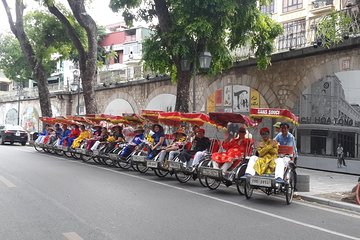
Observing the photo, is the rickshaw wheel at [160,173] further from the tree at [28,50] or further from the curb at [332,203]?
the tree at [28,50]

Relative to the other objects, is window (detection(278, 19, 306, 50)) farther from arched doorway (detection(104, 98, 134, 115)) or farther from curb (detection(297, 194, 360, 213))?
arched doorway (detection(104, 98, 134, 115))

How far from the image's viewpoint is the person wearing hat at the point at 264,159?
9.45 metres

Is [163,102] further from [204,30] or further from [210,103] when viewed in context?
[204,30]

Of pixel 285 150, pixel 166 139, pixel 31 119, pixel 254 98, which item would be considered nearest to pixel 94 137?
pixel 166 139

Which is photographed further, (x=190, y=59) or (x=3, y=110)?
(x=3, y=110)

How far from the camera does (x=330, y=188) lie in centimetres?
1203

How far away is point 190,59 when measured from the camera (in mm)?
16469

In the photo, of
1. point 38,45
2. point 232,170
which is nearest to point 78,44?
point 38,45

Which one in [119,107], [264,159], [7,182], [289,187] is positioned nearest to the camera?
[289,187]

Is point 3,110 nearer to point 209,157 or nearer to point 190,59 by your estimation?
point 190,59

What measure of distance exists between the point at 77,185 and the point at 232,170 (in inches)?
153

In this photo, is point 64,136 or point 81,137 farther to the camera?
point 64,136

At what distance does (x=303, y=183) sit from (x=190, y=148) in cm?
345

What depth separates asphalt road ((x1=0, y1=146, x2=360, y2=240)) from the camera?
6406mm
